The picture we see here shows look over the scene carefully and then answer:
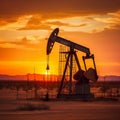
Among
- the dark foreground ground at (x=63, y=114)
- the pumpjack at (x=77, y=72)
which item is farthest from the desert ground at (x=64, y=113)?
the pumpjack at (x=77, y=72)

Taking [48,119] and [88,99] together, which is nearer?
[48,119]

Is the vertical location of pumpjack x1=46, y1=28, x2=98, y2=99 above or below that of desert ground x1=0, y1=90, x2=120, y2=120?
above

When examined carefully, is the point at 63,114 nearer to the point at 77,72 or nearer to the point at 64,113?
the point at 64,113

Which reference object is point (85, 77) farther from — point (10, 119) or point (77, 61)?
point (10, 119)

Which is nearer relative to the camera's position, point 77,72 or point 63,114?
point 63,114

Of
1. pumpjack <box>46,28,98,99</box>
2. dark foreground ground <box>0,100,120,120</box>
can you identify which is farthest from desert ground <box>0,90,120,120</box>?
pumpjack <box>46,28,98,99</box>

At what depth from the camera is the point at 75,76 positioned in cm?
3731

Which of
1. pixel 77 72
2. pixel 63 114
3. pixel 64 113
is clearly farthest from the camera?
pixel 77 72

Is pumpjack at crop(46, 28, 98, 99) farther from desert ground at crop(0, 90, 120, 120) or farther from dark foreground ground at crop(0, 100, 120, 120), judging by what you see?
dark foreground ground at crop(0, 100, 120, 120)

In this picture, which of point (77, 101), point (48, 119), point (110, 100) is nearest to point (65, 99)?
point (77, 101)

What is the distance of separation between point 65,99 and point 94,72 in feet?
11.0

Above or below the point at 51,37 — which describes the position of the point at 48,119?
below

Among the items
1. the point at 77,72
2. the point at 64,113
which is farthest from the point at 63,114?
the point at 77,72

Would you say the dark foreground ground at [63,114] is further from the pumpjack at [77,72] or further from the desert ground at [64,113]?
the pumpjack at [77,72]
